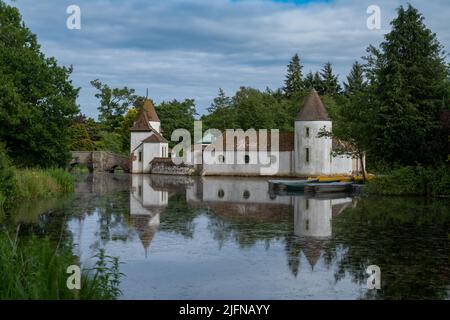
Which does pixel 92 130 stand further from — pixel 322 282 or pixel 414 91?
pixel 322 282

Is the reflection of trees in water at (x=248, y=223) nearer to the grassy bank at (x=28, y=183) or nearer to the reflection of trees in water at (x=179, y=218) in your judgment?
the reflection of trees in water at (x=179, y=218)

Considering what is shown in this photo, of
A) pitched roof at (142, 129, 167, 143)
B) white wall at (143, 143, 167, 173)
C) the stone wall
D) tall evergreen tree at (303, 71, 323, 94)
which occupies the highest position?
tall evergreen tree at (303, 71, 323, 94)

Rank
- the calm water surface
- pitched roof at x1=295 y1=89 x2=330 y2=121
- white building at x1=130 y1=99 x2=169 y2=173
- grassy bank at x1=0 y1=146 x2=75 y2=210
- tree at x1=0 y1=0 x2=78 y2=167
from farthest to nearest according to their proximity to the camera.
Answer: white building at x1=130 y1=99 x2=169 y2=173 < pitched roof at x1=295 y1=89 x2=330 y2=121 < tree at x1=0 y1=0 x2=78 y2=167 < grassy bank at x1=0 y1=146 x2=75 y2=210 < the calm water surface

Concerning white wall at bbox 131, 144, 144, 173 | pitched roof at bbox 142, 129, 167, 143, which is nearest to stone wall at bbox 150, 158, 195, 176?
white wall at bbox 131, 144, 144, 173

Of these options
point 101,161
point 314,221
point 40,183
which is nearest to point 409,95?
point 314,221

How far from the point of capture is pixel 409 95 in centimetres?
3384

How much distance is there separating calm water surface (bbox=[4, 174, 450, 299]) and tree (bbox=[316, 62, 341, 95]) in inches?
2320

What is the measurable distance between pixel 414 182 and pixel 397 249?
63.5 ft

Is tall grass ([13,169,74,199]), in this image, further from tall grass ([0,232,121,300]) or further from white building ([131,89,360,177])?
white building ([131,89,360,177])

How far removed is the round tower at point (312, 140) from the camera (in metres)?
55.6

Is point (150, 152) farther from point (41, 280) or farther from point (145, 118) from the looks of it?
point (41, 280)

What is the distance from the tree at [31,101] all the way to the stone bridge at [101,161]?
126 ft

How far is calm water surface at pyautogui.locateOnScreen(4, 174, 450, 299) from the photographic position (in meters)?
11.6
